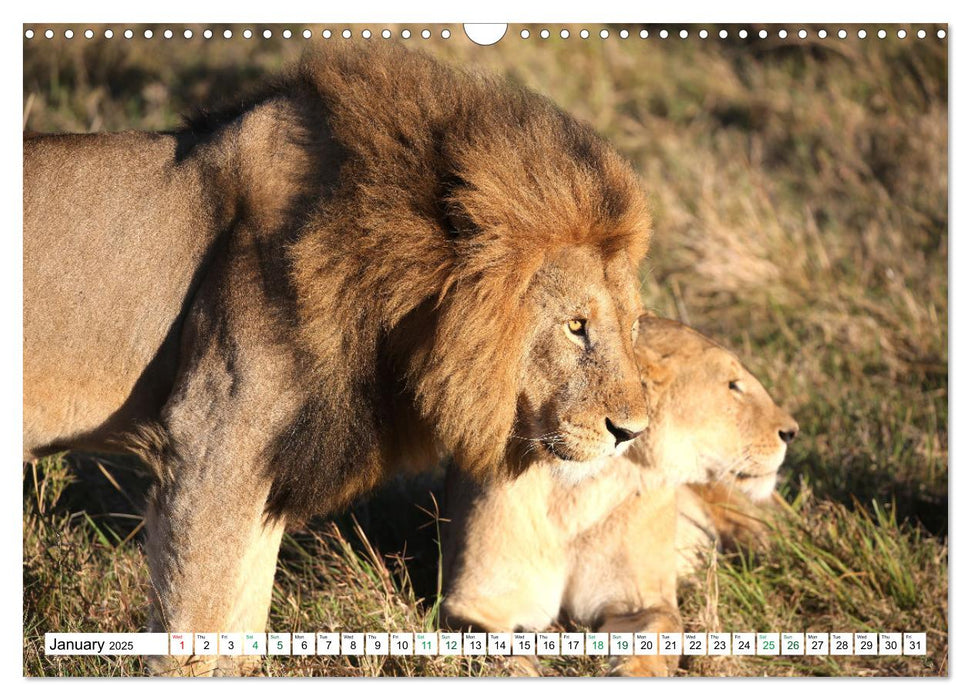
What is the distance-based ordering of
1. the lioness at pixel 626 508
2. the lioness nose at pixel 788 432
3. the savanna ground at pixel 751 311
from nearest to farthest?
the savanna ground at pixel 751 311, the lioness at pixel 626 508, the lioness nose at pixel 788 432

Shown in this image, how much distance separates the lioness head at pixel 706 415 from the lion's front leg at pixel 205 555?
3.89 ft

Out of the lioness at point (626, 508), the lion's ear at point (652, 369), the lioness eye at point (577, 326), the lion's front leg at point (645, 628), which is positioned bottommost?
the lion's front leg at point (645, 628)

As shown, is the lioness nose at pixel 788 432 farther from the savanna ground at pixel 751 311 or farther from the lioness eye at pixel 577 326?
the lioness eye at pixel 577 326

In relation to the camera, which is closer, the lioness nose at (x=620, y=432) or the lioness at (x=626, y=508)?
the lioness nose at (x=620, y=432)

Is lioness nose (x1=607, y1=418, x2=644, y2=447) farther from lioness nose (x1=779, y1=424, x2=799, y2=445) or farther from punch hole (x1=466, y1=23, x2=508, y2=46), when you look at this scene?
lioness nose (x1=779, y1=424, x2=799, y2=445)

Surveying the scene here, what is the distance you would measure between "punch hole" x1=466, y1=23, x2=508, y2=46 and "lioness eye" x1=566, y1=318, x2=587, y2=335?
1.93 ft

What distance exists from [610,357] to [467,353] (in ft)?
0.93

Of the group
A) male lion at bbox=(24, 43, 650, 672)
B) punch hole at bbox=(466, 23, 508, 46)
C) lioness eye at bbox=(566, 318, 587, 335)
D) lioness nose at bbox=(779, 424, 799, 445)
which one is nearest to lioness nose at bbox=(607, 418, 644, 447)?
male lion at bbox=(24, 43, 650, 672)

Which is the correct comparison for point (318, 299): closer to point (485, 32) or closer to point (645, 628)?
point (485, 32)

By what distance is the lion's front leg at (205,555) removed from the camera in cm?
243

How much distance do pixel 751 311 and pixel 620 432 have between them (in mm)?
2835

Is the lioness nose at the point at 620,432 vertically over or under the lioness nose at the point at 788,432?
over

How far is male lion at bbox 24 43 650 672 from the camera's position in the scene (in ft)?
7.80

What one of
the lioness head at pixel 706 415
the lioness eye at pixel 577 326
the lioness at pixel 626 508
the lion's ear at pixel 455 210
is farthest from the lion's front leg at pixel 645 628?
the lion's ear at pixel 455 210
